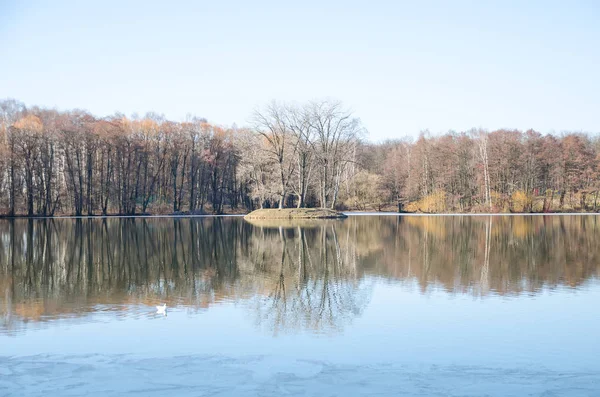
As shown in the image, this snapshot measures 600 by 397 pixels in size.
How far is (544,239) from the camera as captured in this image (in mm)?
29953

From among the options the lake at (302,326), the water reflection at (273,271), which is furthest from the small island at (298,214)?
the lake at (302,326)

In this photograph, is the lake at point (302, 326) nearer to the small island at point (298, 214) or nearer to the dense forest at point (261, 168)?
the small island at point (298, 214)

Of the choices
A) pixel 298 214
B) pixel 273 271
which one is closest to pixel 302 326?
pixel 273 271

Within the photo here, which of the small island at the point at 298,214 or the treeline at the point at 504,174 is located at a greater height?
the treeline at the point at 504,174

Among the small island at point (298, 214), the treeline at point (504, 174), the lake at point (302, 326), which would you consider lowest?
the lake at point (302, 326)

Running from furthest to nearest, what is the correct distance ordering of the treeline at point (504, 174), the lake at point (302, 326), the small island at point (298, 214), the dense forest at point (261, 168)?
the treeline at point (504, 174) → the dense forest at point (261, 168) → the small island at point (298, 214) → the lake at point (302, 326)

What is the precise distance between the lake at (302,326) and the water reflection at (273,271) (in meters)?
0.09

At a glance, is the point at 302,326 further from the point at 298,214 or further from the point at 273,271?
the point at 298,214

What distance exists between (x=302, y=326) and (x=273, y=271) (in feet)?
25.3

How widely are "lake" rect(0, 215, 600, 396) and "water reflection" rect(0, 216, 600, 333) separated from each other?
88 millimetres

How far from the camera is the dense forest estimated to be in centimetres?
6116

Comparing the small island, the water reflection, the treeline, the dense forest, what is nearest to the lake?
the water reflection

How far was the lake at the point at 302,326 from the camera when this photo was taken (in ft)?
25.2

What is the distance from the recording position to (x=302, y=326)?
35.3 feet
